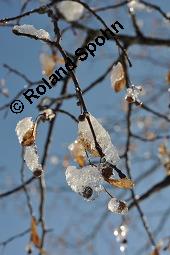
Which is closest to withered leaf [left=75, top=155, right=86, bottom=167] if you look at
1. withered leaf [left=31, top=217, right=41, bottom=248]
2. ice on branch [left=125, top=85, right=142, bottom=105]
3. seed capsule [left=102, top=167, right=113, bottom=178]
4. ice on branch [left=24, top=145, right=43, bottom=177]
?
withered leaf [left=31, top=217, right=41, bottom=248]

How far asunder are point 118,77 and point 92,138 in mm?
337

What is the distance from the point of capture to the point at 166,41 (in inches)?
96.5

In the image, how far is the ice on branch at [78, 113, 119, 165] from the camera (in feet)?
3.04

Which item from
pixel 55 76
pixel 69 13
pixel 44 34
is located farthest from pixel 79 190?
pixel 69 13

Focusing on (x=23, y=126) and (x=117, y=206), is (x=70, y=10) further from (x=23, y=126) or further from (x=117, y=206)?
(x=117, y=206)

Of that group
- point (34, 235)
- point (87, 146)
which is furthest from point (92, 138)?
point (34, 235)

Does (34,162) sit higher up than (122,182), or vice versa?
(34,162)

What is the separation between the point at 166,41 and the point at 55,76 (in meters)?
1.28

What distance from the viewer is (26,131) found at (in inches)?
40.6

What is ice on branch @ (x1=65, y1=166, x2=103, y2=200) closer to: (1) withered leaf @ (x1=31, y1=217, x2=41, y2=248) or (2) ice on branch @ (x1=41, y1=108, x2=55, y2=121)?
(2) ice on branch @ (x1=41, y1=108, x2=55, y2=121)

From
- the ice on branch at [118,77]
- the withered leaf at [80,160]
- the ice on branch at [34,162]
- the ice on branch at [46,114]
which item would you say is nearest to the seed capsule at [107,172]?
the ice on branch at [34,162]

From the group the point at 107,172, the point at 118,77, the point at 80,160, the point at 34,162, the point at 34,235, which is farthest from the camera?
the point at 34,235

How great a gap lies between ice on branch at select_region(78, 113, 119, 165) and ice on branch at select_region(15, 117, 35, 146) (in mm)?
118

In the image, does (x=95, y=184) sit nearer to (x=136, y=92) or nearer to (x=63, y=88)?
(x=136, y=92)
